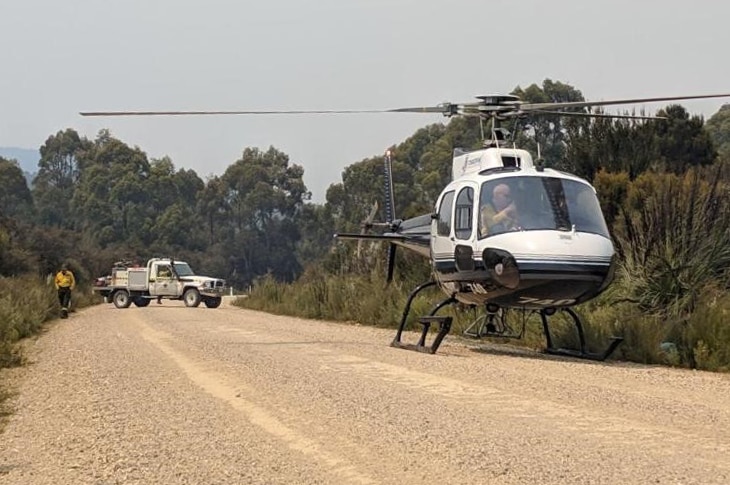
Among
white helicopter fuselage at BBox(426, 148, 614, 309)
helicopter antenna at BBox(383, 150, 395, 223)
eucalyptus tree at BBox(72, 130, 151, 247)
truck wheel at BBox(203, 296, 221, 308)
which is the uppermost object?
eucalyptus tree at BBox(72, 130, 151, 247)

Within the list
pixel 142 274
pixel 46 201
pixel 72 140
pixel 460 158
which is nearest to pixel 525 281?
pixel 460 158

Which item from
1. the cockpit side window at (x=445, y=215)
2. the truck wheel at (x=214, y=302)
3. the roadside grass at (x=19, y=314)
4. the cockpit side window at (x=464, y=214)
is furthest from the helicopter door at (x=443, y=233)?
the truck wheel at (x=214, y=302)

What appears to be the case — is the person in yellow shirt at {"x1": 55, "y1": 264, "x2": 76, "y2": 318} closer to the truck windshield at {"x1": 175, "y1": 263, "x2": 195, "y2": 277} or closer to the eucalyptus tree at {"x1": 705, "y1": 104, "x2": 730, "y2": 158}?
the truck windshield at {"x1": 175, "y1": 263, "x2": 195, "y2": 277}

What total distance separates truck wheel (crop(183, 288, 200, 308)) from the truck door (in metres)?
0.82

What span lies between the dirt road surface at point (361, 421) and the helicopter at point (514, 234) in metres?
0.92

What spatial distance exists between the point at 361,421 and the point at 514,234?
5100 mm

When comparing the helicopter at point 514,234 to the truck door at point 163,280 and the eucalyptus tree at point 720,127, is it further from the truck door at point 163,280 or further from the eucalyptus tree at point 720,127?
the eucalyptus tree at point 720,127

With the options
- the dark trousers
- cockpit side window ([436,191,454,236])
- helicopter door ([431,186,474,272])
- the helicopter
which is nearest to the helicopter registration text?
the helicopter

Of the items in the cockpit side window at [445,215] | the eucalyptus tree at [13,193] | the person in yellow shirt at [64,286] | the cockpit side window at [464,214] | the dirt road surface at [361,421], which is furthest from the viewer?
the eucalyptus tree at [13,193]

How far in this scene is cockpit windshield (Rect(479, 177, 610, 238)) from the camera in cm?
1199

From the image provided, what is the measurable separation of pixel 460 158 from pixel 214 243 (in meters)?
77.9

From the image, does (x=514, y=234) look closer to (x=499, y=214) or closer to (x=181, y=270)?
(x=499, y=214)

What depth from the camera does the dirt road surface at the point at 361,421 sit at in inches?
232

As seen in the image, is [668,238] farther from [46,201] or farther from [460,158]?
[46,201]
